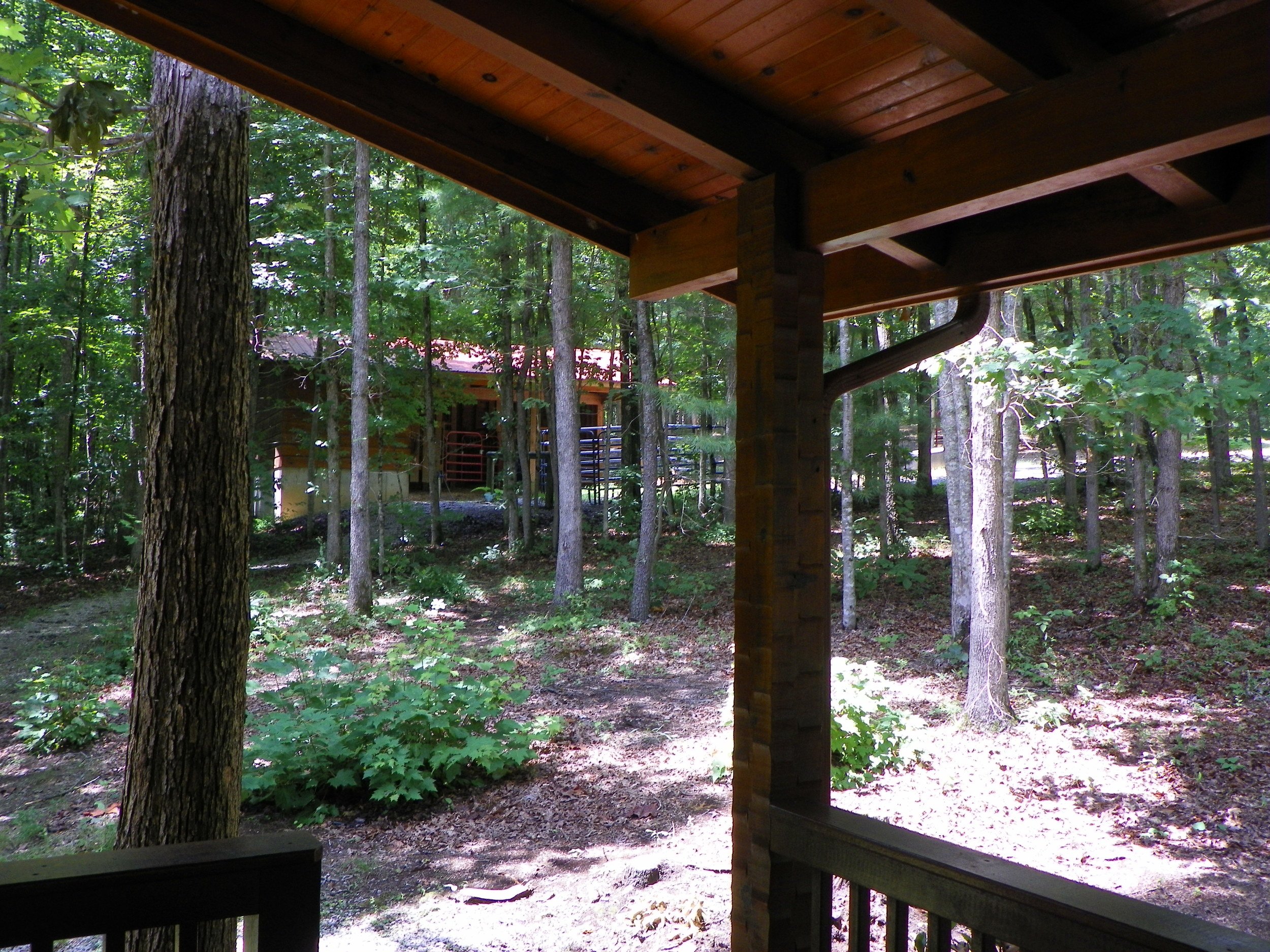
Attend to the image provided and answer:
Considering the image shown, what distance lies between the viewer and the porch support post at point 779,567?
2.58 m

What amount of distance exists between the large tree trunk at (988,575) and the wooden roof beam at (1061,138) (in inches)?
230

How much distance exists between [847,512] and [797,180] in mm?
9246

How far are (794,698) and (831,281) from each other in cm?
177

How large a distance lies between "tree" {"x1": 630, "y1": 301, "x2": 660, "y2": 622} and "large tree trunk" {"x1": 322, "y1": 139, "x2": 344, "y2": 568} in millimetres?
4649

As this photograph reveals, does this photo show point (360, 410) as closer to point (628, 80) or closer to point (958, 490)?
point (958, 490)

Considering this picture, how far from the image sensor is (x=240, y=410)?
3.74 metres

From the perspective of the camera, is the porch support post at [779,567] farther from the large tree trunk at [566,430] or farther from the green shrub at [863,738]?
the large tree trunk at [566,430]

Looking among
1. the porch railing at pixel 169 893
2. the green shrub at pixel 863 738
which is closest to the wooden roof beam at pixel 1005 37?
the porch railing at pixel 169 893

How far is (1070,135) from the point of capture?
1899 millimetres

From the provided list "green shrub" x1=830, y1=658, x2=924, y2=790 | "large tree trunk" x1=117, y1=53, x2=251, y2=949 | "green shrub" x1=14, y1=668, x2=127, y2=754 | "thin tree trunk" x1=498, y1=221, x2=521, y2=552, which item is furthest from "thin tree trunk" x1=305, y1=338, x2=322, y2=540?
"large tree trunk" x1=117, y1=53, x2=251, y2=949

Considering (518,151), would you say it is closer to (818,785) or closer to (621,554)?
(818,785)

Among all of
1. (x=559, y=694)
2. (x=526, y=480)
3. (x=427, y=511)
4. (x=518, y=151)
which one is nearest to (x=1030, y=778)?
(x=559, y=694)

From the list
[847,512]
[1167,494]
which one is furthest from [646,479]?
[1167,494]

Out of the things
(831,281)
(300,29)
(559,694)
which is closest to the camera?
(300,29)
